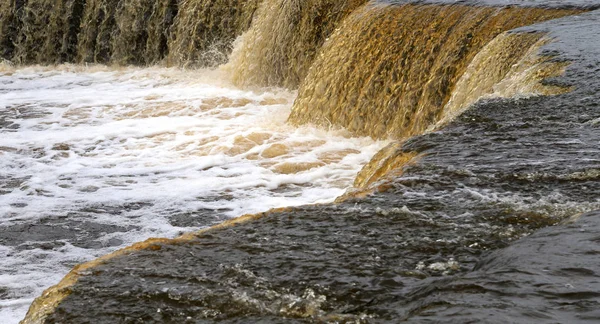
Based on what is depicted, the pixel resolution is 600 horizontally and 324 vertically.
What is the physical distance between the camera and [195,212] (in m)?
6.90

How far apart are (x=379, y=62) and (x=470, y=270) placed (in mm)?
5746

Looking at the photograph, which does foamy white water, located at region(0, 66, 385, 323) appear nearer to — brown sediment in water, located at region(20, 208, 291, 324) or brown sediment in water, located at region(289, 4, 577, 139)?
brown sediment in water, located at region(289, 4, 577, 139)

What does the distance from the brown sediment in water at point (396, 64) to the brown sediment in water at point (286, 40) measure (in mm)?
1023

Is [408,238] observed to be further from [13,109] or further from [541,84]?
[13,109]

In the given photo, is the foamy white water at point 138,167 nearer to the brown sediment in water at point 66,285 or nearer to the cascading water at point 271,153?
the cascading water at point 271,153

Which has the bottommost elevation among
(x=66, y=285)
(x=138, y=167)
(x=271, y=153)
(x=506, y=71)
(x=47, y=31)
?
(x=138, y=167)

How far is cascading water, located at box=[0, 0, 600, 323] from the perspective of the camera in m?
3.15

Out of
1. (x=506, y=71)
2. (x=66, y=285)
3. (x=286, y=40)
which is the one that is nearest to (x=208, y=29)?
(x=286, y=40)

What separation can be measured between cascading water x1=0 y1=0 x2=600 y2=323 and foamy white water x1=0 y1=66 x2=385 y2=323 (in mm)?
29

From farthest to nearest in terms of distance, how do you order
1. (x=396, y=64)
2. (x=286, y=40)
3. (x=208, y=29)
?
(x=208, y=29) → (x=286, y=40) → (x=396, y=64)

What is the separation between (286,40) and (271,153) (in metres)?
2.93

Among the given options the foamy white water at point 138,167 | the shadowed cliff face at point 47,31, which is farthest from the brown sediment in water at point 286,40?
the shadowed cliff face at point 47,31

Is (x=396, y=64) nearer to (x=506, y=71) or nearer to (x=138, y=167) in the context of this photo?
(x=506, y=71)

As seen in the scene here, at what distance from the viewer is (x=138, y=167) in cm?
829
